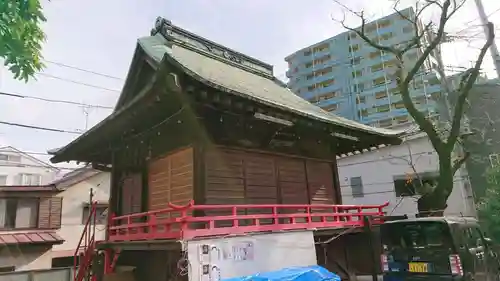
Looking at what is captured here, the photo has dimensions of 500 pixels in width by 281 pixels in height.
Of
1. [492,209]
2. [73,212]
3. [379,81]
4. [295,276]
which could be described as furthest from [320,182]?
[379,81]

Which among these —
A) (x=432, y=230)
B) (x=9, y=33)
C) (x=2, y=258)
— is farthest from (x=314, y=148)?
(x=2, y=258)

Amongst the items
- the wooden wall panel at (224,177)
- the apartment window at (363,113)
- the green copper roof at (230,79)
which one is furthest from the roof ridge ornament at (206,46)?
the apartment window at (363,113)

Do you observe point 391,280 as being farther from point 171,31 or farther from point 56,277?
point 56,277

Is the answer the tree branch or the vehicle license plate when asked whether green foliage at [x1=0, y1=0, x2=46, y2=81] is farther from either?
the tree branch

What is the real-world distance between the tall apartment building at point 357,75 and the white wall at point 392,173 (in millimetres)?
23317

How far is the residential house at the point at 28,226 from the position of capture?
53.4ft

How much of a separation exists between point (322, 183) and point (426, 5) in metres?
7.73

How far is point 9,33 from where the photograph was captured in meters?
4.95

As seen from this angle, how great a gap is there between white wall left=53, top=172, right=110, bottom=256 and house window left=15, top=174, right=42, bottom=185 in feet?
39.7

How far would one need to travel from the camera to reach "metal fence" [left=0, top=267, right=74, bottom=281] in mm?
11863

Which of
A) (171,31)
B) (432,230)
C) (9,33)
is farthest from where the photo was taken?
(171,31)

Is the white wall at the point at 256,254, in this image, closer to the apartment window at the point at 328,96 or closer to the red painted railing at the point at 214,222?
the red painted railing at the point at 214,222

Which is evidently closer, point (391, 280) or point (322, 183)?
point (391, 280)

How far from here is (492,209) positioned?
50.7 feet
